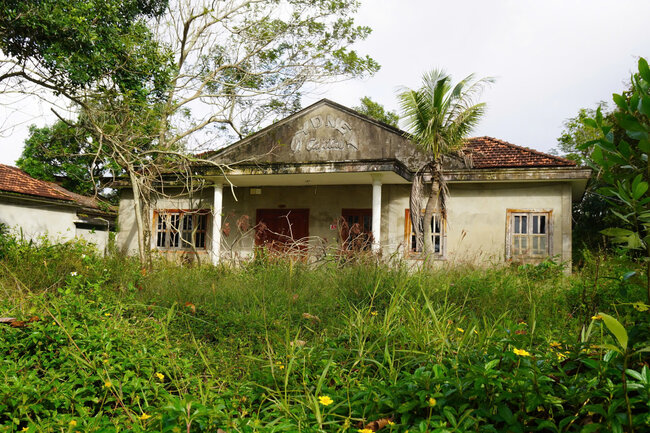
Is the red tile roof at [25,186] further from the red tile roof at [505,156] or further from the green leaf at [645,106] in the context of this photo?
the green leaf at [645,106]

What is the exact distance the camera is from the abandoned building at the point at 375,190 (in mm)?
11844

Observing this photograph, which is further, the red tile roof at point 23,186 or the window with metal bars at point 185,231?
the red tile roof at point 23,186

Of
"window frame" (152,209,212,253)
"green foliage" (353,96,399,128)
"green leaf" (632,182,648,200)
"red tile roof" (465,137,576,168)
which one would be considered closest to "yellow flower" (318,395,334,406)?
"green leaf" (632,182,648,200)

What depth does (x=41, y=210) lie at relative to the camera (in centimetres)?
1672

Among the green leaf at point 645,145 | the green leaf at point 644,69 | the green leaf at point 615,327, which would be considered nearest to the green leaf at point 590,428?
the green leaf at point 615,327

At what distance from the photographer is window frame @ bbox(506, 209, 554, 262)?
38.9ft

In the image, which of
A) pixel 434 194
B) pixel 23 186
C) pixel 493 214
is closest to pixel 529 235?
pixel 493 214

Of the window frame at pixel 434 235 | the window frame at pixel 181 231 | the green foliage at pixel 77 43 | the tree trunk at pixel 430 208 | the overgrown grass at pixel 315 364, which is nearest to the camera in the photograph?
the overgrown grass at pixel 315 364

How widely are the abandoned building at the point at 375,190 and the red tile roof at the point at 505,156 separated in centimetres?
3

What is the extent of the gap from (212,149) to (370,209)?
5824 mm

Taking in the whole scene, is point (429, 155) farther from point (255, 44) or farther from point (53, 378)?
point (53, 378)

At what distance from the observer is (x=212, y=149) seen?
15828 millimetres

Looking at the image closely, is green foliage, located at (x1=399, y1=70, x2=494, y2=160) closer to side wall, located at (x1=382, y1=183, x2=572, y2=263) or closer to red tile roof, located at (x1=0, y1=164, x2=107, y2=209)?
side wall, located at (x1=382, y1=183, x2=572, y2=263)

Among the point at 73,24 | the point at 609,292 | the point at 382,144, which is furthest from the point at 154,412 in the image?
the point at 382,144
